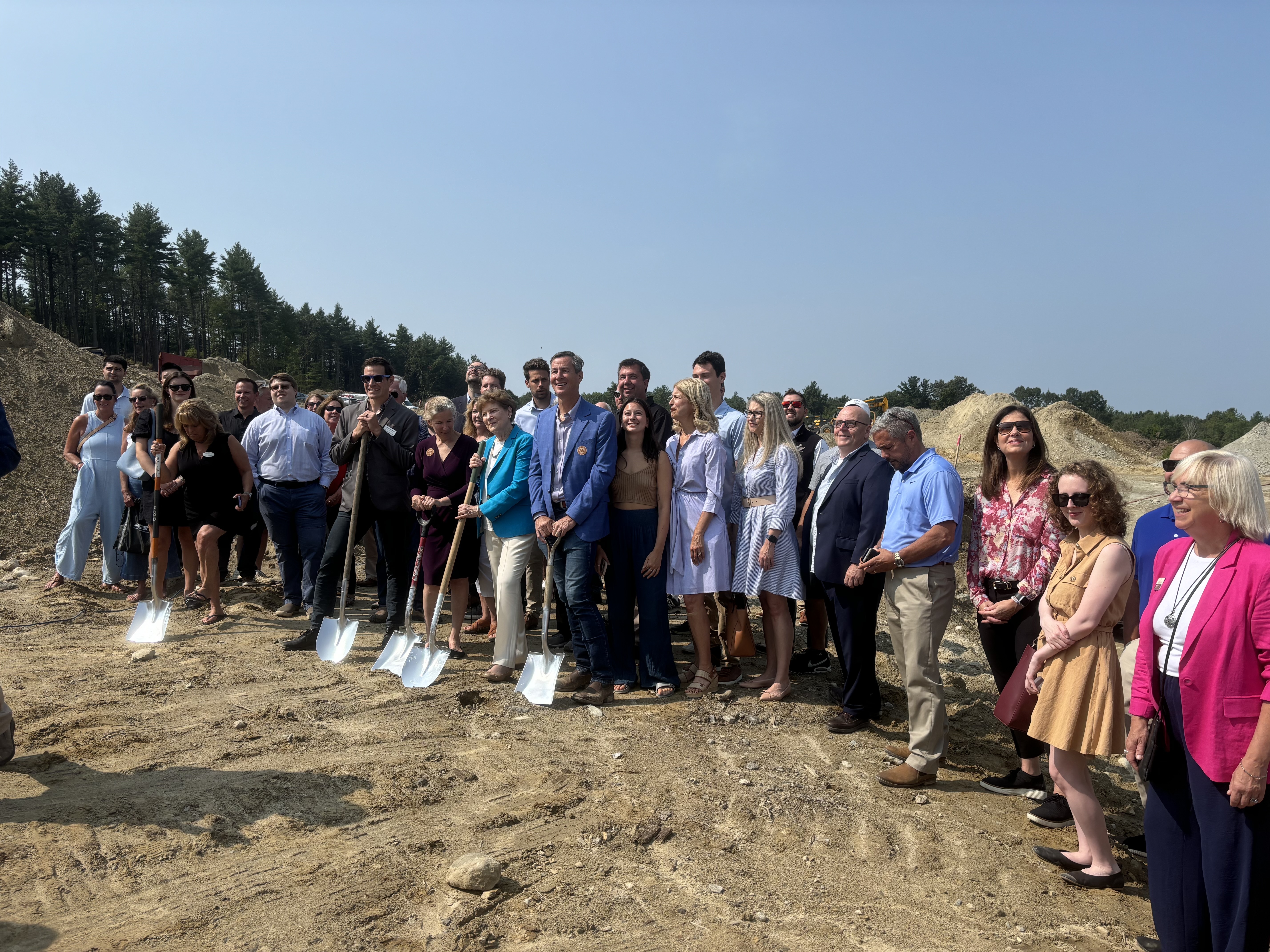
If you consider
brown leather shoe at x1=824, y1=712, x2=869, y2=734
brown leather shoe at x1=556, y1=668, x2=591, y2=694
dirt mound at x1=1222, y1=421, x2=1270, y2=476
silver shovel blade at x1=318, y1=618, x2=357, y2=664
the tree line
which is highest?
the tree line

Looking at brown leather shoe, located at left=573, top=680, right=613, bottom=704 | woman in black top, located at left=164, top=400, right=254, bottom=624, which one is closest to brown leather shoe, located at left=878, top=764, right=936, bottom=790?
brown leather shoe, located at left=573, top=680, right=613, bottom=704

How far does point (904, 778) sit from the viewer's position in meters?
4.27

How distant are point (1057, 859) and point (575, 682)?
3127 millimetres

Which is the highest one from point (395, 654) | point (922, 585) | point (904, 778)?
point (922, 585)

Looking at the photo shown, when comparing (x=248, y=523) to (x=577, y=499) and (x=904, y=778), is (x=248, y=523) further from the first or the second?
(x=904, y=778)

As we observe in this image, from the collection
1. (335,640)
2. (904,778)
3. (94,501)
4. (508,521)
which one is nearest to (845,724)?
(904,778)

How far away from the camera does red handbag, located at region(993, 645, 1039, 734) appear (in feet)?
12.0

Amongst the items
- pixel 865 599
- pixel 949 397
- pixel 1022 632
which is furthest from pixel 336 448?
pixel 949 397

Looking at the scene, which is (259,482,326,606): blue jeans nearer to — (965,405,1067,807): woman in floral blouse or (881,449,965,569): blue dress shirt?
(881,449,965,569): blue dress shirt

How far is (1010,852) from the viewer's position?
12.1ft

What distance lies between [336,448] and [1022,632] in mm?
5282

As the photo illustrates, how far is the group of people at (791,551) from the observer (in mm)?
2547

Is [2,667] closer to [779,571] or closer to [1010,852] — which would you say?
[779,571]

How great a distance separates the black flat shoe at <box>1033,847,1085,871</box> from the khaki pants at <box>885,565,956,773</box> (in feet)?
2.39
